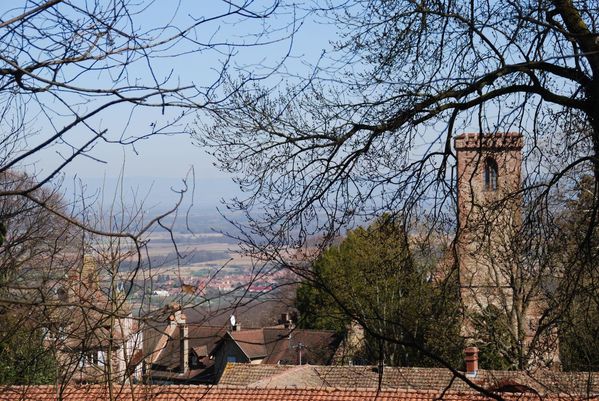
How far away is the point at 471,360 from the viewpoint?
1767 centimetres

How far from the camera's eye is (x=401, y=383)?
1727 centimetres

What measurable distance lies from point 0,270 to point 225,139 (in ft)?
6.23

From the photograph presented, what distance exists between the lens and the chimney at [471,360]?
17516mm

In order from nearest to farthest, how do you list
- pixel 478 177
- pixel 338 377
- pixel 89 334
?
pixel 89 334 → pixel 478 177 → pixel 338 377

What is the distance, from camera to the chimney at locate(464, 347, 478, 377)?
1752cm

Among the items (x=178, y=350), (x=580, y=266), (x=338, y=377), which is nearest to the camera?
(x=178, y=350)

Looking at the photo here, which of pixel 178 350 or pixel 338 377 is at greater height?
pixel 178 350

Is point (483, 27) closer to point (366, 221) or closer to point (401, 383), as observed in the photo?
point (366, 221)

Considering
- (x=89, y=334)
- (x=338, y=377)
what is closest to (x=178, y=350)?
(x=89, y=334)

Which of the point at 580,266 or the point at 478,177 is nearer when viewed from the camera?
the point at 580,266

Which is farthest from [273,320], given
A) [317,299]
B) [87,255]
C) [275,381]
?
[87,255]

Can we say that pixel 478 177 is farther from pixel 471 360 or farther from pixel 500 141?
pixel 471 360

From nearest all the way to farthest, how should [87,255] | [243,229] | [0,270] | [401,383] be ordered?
[243,229]
[0,270]
[87,255]
[401,383]

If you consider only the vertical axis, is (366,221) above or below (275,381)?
above
